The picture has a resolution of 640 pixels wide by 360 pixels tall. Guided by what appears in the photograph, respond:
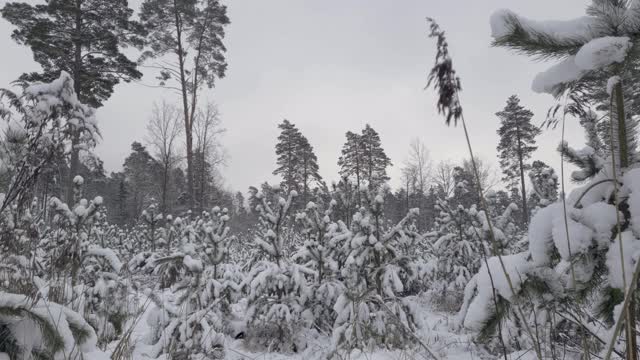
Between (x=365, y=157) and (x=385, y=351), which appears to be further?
(x=365, y=157)

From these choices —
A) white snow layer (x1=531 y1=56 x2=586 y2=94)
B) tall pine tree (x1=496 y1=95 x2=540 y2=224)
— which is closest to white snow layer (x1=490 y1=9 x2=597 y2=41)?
white snow layer (x1=531 y1=56 x2=586 y2=94)

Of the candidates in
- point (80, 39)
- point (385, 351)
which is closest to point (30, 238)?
point (385, 351)

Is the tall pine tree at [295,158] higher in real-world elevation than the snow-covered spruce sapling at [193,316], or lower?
higher

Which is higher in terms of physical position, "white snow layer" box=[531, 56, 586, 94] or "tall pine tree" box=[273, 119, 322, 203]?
"tall pine tree" box=[273, 119, 322, 203]

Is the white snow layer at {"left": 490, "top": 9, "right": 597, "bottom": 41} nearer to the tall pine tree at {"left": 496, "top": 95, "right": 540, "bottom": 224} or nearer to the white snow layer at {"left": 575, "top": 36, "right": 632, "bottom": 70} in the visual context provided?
the white snow layer at {"left": 575, "top": 36, "right": 632, "bottom": 70}

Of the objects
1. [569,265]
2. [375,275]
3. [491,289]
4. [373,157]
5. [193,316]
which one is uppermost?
[373,157]

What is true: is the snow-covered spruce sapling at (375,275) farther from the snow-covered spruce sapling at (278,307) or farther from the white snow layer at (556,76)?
the white snow layer at (556,76)

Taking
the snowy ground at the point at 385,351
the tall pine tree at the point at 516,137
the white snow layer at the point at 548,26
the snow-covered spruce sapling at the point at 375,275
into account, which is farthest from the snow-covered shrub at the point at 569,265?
the tall pine tree at the point at 516,137

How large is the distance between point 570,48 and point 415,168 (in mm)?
39630

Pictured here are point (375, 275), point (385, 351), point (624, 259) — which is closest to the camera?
point (624, 259)

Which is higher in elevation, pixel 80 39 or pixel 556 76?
pixel 80 39

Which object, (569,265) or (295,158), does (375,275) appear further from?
(295,158)

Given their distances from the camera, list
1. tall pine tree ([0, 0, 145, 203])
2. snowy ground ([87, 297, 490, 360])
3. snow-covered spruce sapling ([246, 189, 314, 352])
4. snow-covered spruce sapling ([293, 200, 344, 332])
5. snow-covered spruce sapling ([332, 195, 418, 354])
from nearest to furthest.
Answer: snowy ground ([87, 297, 490, 360]), snow-covered spruce sapling ([332, 195, 418, 354]), snow-covered spruce sapling ([246, 189, 314, 352]), snow-covered spruce sapling ([293, 200, 344, 332]), tall pine tree ([0, 0, 145, 203])

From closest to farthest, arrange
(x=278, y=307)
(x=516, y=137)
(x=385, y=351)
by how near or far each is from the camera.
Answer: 1. (x=385, y=351)
2. (x=278, y=307)
3. (x=516, y=137)
